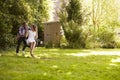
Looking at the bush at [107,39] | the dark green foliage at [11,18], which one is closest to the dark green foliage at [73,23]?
the bush at [107,39]

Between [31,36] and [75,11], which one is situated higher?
[75,11]

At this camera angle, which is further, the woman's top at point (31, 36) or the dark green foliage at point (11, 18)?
the dark green foliage at point (11, 18)

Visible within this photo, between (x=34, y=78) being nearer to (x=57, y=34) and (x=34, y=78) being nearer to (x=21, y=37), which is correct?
(x=21, y=37)

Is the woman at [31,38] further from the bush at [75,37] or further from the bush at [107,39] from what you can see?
the bush at [107,39]

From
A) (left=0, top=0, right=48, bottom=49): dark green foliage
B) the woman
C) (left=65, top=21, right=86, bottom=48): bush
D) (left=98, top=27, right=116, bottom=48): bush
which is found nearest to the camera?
the woman

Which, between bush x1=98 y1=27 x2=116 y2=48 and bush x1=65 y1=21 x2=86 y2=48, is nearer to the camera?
bush x1=65 y1=21 x2=86 y2=48

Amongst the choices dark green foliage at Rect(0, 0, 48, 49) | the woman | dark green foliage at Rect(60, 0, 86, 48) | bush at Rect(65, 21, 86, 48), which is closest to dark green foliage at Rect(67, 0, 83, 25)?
dark green foliage at Rect(60, 0, 86, 48)

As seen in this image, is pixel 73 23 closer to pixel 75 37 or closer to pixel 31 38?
pixel 75 37

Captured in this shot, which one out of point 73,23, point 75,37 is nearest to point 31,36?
point 75,37

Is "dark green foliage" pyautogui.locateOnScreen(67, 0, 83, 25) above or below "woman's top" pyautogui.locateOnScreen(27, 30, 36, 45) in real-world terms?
above

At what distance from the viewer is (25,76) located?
986 centimetres

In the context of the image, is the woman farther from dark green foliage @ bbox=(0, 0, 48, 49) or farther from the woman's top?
dark green foliage @ bbox=(0, 0, 48, 49)

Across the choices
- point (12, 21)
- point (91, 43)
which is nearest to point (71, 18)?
point (91, 43)

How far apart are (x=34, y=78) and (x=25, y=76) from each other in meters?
0.37
